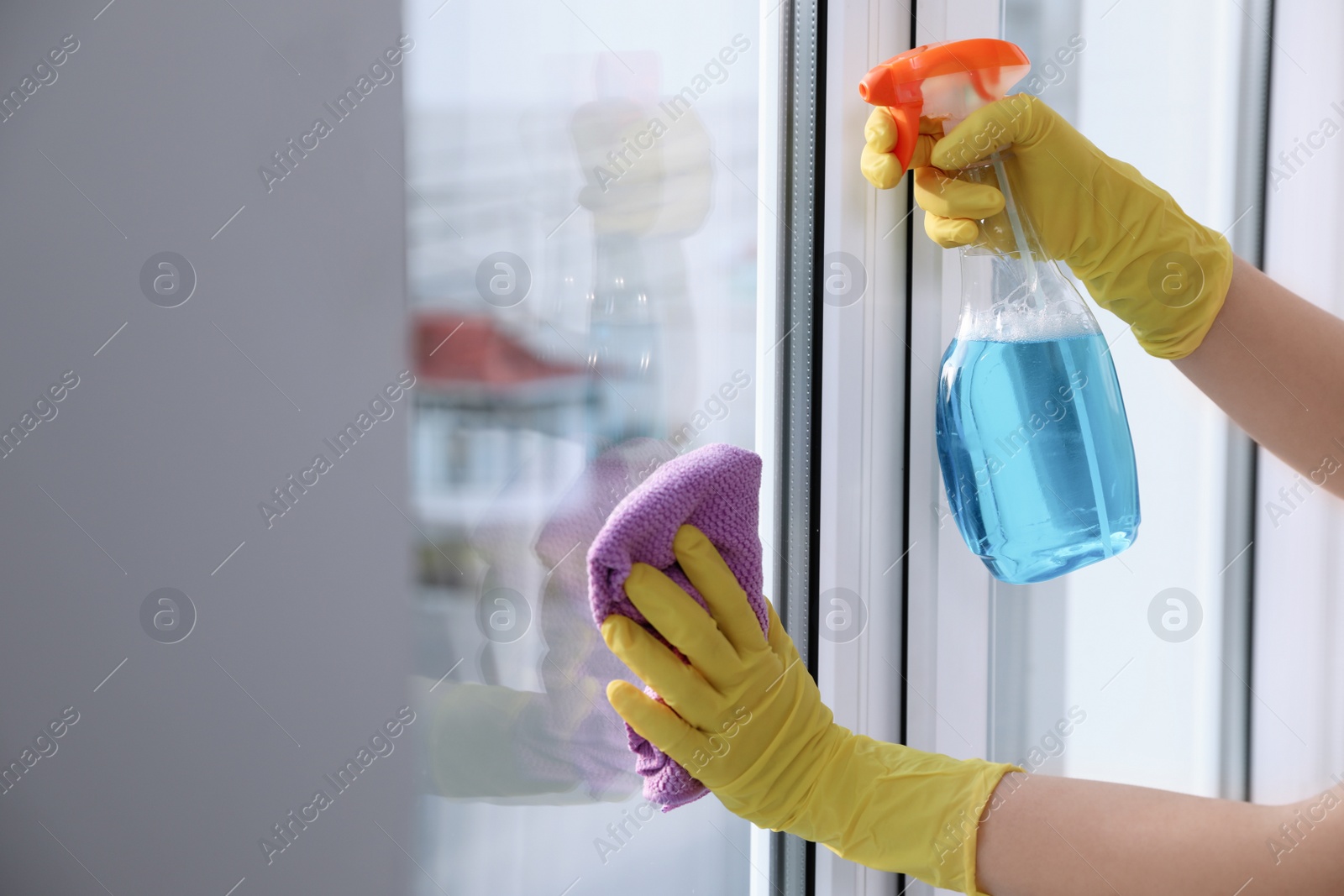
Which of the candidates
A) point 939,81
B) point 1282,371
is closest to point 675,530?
point 939,81

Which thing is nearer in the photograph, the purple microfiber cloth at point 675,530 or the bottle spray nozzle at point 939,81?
the purple microfiber cloth at point 675,530

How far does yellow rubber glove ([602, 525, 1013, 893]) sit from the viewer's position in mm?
703

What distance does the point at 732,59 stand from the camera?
944 mm

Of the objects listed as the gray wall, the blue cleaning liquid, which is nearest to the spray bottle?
the blue cleaning liquid

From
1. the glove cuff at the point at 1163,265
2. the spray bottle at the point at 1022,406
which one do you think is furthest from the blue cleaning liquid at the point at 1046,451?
the glove cuff at the point at 1163,265

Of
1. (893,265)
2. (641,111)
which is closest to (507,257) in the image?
(641,111)

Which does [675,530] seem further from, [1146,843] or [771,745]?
[1146,843]

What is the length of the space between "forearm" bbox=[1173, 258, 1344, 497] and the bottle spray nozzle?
1.03 ft

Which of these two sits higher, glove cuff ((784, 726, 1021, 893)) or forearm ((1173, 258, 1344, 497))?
forearm ((1173, 258, 1344, 497))

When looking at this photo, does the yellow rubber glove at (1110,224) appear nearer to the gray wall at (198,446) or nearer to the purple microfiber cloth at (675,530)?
the purple microfiber cloth at (675,530)

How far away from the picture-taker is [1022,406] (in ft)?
2.59

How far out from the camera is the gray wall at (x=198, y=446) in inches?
25.1

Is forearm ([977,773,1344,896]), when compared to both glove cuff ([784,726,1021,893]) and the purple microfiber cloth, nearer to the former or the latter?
glove cuff ([784,726,1021,893])

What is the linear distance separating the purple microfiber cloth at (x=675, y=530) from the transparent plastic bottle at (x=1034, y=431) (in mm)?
236
